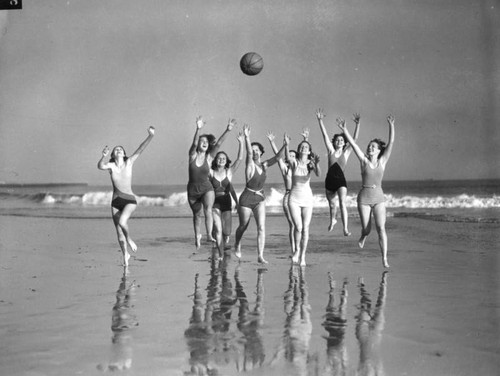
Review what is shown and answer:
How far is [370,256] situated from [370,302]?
520 centimetres

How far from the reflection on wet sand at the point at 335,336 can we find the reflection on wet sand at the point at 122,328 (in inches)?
73.7

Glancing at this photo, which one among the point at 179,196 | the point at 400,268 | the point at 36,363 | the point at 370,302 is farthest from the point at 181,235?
the point at 179,196

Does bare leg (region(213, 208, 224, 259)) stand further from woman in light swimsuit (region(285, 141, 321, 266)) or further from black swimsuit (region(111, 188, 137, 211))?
black swimsuit (region(111, 188, 137, 211))

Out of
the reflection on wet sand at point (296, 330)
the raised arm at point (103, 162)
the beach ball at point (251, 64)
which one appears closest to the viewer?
the reflection on wet sand at point (296, 330)

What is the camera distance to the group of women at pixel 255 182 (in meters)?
11.3

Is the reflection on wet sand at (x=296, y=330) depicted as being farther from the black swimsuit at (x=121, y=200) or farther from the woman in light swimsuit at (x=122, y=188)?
the black swimsuit at (x=121, y=200)

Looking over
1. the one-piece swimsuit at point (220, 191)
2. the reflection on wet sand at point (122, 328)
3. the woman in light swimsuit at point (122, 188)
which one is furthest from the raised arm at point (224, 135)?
the reflection on wet sand at point (122, 328)

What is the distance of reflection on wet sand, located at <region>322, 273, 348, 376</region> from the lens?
517 centimetres

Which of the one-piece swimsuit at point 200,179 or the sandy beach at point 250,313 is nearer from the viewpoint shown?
the sandy beach at point 250,313

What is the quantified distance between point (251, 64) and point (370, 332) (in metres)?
8.50

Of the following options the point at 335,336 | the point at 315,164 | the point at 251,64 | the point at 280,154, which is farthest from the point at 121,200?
the point at 335,336

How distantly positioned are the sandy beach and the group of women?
755mm

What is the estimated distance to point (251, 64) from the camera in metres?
13.4

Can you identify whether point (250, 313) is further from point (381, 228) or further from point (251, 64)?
point (251, 64)
